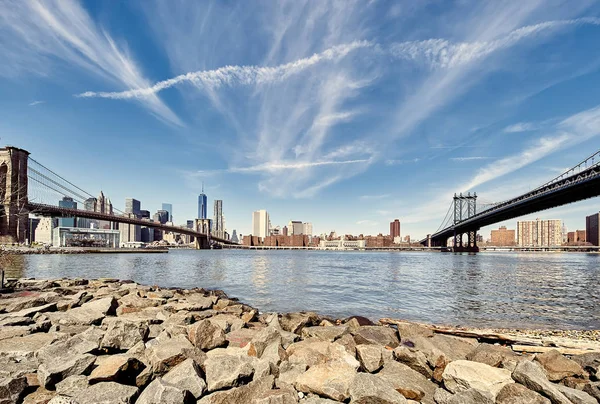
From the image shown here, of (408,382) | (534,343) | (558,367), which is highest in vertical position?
(408,382)

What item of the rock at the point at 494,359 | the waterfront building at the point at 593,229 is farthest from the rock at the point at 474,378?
the waterfront building at the point at 593,229

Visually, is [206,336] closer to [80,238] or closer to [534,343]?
[534,343]

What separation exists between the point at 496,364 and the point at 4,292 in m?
19.0

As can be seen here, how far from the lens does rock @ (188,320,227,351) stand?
22.2 ft

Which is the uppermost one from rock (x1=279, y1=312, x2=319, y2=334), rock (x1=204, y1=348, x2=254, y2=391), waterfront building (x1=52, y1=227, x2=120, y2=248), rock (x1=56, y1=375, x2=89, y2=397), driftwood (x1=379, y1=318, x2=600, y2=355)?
rock (x1=56, y1=375, x2=89, y2=397)

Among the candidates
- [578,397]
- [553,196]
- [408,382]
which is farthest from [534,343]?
[553,196]

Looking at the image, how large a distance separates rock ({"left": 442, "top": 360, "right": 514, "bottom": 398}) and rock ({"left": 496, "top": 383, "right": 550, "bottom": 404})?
23 centimetres

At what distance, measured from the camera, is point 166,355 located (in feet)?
17.7

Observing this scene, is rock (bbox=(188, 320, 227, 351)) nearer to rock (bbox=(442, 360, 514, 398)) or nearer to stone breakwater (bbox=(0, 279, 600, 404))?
stone breakwater (bbox=(0, 279, 600, 404))

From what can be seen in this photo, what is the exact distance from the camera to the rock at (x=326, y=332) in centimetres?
820

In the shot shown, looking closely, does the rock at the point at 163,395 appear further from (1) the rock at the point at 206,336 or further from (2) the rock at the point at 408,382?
(2) the rock at the point at 408,382

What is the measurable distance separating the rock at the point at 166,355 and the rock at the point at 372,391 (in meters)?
2.96

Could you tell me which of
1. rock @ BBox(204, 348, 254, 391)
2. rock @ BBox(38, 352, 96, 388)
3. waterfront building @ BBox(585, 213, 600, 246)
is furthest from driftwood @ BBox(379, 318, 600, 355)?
waterfront building @ BBox(585, 213, 600, 246)

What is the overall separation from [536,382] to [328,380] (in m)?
3.07
